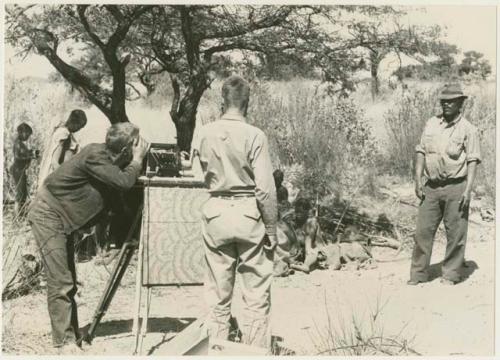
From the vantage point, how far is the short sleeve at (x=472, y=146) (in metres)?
6.22

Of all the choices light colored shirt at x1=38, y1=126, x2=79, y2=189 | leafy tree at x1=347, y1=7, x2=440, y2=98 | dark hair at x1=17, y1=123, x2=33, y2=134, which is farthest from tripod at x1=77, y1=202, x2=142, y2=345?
leafy tree at x1=347, y1=7, x2=440, y2=98

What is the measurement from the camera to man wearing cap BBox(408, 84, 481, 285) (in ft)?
20.6

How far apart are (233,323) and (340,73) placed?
4229mm

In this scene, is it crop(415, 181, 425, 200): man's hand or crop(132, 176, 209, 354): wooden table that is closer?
crop(132, 176, 209, 354): wooden table

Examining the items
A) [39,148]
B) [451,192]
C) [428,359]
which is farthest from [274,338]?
[39,148]

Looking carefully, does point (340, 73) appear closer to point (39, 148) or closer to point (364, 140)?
point (364, 140)

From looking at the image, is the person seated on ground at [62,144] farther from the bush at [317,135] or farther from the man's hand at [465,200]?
the man's hand at [465,200]

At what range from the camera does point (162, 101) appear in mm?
8453

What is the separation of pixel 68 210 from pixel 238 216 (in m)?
1.18

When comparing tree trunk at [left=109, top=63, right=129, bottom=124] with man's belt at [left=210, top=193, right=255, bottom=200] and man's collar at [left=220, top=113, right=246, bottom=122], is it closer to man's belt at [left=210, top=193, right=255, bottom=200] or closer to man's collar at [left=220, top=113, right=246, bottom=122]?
man's collar at [left=220, top=113, right=246, bottom=122]

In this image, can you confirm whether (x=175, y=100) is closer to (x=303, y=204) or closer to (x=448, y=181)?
(x=303, y=204)

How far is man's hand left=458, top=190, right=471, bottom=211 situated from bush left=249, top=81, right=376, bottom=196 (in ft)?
7.60

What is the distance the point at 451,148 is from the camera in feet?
20.6

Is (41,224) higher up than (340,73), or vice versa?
(340,73)
